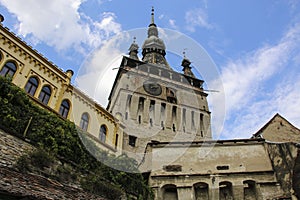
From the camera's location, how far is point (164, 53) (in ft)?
160

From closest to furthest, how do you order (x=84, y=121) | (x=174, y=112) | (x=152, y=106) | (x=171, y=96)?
(x=84, y=121) < (x=152, y=106) < (x=174, y=112) < (x=171, y=96)

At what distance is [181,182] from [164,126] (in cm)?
1439

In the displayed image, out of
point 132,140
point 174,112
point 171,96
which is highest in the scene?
point 171,96

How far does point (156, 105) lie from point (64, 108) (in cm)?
1563

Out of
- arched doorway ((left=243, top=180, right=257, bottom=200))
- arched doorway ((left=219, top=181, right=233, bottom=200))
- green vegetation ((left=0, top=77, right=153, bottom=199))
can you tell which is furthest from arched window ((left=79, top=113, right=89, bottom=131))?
arched doorway ((left=243, top=180, right=257, bottom=200))

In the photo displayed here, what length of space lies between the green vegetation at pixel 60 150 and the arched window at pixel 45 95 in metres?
3.92

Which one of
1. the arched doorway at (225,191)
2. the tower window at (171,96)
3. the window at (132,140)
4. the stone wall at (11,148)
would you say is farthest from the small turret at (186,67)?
the stone wall at (11,148)

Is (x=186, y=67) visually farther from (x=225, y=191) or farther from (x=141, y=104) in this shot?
(x=225, y=191)

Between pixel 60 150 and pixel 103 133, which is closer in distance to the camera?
pixel 60 150

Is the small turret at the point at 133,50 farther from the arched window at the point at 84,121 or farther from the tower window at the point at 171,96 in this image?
the arched window at the point at 84,121

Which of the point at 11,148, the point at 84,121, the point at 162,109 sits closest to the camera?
the point at 11,148

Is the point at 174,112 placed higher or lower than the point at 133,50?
lower

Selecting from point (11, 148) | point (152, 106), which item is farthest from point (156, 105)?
point (11, 148)

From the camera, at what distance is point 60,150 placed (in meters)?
11.9
